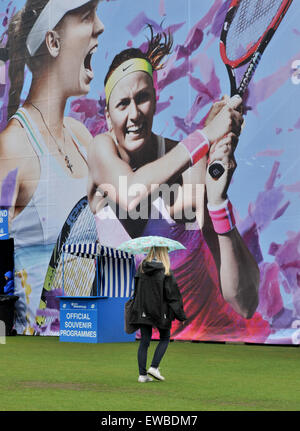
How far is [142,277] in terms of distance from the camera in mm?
10445

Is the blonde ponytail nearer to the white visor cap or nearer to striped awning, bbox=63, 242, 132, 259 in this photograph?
the white visor cap

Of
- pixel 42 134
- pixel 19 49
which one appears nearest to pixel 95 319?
pixel 42 134

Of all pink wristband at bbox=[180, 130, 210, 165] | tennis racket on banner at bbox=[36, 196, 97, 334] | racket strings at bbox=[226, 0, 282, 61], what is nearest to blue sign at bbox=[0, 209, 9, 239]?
tennis racket on banner at bbox=[36, 196, 97, 334]

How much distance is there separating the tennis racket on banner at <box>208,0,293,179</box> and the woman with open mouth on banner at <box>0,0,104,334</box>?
3.89m

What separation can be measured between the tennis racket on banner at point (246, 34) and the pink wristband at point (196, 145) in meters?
0.40

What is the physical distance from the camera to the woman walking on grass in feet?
33.8

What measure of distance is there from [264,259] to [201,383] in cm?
636

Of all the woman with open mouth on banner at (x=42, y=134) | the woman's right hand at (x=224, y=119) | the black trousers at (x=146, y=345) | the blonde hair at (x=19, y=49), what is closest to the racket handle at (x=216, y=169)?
the woman's right hand at (x=224, y=119)

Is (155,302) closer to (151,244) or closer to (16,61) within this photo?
(151,244)

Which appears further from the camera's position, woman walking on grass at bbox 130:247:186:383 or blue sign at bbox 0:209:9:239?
blue sign at bbox 0:209:9:239

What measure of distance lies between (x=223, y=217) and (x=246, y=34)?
372 cm

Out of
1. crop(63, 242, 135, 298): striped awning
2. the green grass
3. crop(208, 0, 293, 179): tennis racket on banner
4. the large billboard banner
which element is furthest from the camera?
crop(63, 242, 135, 298): striped awning

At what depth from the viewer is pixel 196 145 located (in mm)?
17969

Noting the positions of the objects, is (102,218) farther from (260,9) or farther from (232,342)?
(260,9)
